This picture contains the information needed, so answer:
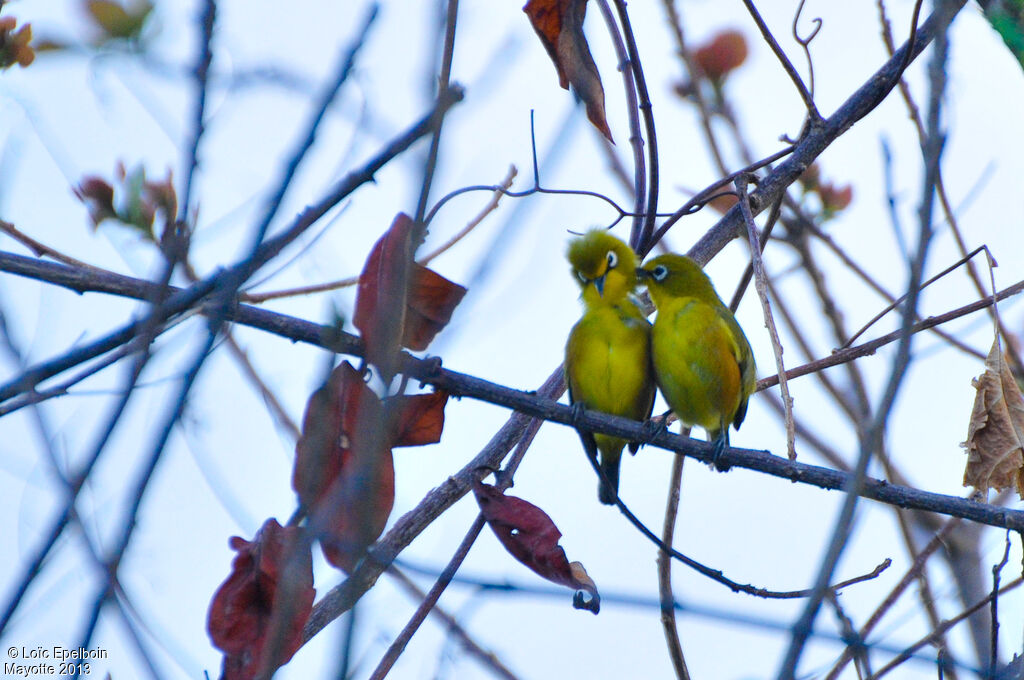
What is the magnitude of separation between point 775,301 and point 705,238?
118 centimetres

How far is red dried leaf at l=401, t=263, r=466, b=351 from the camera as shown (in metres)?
2.66

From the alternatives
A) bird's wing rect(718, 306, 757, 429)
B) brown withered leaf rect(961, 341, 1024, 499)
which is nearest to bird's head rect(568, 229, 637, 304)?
bird's wing rect(718, 306, 757, 429)

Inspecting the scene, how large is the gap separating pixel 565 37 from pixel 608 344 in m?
1.32

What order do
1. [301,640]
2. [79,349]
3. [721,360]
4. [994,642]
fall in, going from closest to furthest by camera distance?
[79,349], [994,642], [301,640], [721,360]

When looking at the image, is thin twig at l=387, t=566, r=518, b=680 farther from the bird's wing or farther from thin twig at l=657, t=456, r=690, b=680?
the bird's wing

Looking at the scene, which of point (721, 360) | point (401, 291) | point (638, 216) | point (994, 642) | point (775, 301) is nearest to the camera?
point (401, 291)

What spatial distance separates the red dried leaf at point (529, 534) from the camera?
2697 mm

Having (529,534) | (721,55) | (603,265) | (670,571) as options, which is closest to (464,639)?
(529,534)

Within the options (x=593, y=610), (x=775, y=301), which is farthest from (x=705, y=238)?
(x=593, y=610)

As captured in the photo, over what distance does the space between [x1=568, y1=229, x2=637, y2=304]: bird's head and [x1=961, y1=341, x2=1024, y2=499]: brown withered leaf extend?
1.35 metres

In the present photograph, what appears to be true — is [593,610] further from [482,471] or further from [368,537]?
[368,537]

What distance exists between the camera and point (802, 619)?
4.27 feet

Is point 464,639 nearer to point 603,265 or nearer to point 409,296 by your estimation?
point 409,296

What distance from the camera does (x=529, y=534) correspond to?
271 centimetres
